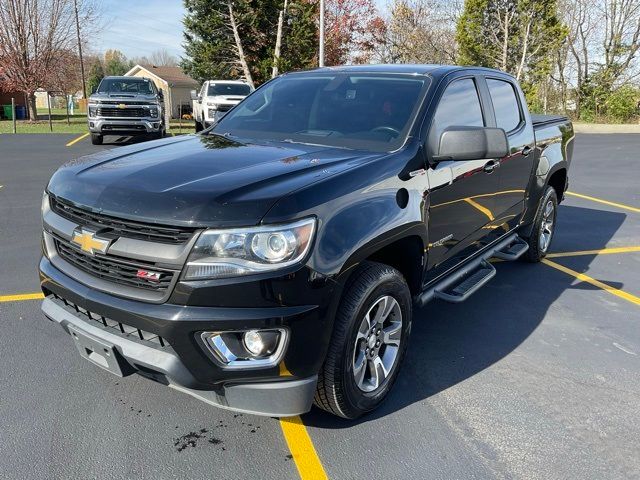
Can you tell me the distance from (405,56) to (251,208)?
36.6 meters

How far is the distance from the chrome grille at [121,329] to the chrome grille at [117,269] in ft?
0.62

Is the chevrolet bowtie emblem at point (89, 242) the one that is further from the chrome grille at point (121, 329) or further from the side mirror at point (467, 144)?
the side mirror at point (467, 144)

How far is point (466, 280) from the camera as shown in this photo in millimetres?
4035

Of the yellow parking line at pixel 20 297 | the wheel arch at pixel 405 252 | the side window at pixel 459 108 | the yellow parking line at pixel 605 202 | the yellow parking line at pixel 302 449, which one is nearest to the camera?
the yellow parking line at pixel 302 449

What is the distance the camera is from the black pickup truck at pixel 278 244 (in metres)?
2.28

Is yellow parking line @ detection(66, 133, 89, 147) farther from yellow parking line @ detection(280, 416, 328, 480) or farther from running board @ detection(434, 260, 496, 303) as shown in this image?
yellow parking line @ detection(280, 416, 328, 480)

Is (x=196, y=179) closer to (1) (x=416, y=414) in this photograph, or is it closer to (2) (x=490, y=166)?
(1) (x=416, y=414)

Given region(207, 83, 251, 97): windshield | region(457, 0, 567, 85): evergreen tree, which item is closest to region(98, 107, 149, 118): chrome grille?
region(207, 83, 251, 97): windshield

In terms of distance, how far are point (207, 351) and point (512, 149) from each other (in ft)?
10.8

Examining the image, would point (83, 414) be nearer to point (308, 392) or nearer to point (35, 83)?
point (308, 392)

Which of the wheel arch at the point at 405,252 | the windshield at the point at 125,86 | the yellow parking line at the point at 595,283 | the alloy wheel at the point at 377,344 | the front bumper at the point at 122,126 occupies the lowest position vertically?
the yellow parking line at the point at 595,283

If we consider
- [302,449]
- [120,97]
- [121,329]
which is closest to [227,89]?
[120,97]

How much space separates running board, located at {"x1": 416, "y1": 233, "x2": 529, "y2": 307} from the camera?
358 cm

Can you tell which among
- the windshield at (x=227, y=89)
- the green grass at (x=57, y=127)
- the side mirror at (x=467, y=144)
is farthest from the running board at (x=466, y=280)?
the green grass at (x=57, y=127)
